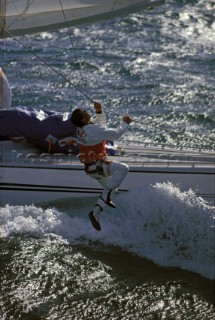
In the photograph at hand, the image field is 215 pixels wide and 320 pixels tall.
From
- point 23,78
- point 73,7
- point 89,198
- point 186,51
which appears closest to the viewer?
point 89,198

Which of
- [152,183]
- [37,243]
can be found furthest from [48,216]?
[152,183]

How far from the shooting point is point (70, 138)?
12.5 metres

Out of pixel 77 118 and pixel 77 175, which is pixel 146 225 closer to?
pixel 77 175

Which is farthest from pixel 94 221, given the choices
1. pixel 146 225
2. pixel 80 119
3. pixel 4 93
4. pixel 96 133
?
pixel 4 93

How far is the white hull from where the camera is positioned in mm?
12070

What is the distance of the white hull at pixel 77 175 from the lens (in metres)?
12.1

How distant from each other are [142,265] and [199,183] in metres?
1.46

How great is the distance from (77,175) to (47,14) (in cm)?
273

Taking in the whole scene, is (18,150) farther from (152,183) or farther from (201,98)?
(201,98)

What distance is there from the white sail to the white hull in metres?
2.06

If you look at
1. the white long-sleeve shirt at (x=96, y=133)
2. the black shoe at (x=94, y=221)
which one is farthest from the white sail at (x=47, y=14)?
the black shoe at (x=94, y=221)

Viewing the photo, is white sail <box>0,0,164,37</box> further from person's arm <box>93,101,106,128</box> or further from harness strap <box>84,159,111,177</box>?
harness strap <box>84,159,111,177</box>

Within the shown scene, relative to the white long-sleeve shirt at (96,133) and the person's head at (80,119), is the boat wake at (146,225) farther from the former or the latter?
the person's head at (80,119)

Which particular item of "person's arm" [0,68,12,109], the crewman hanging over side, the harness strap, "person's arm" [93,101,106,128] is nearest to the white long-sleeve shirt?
the crewman hanging over side
